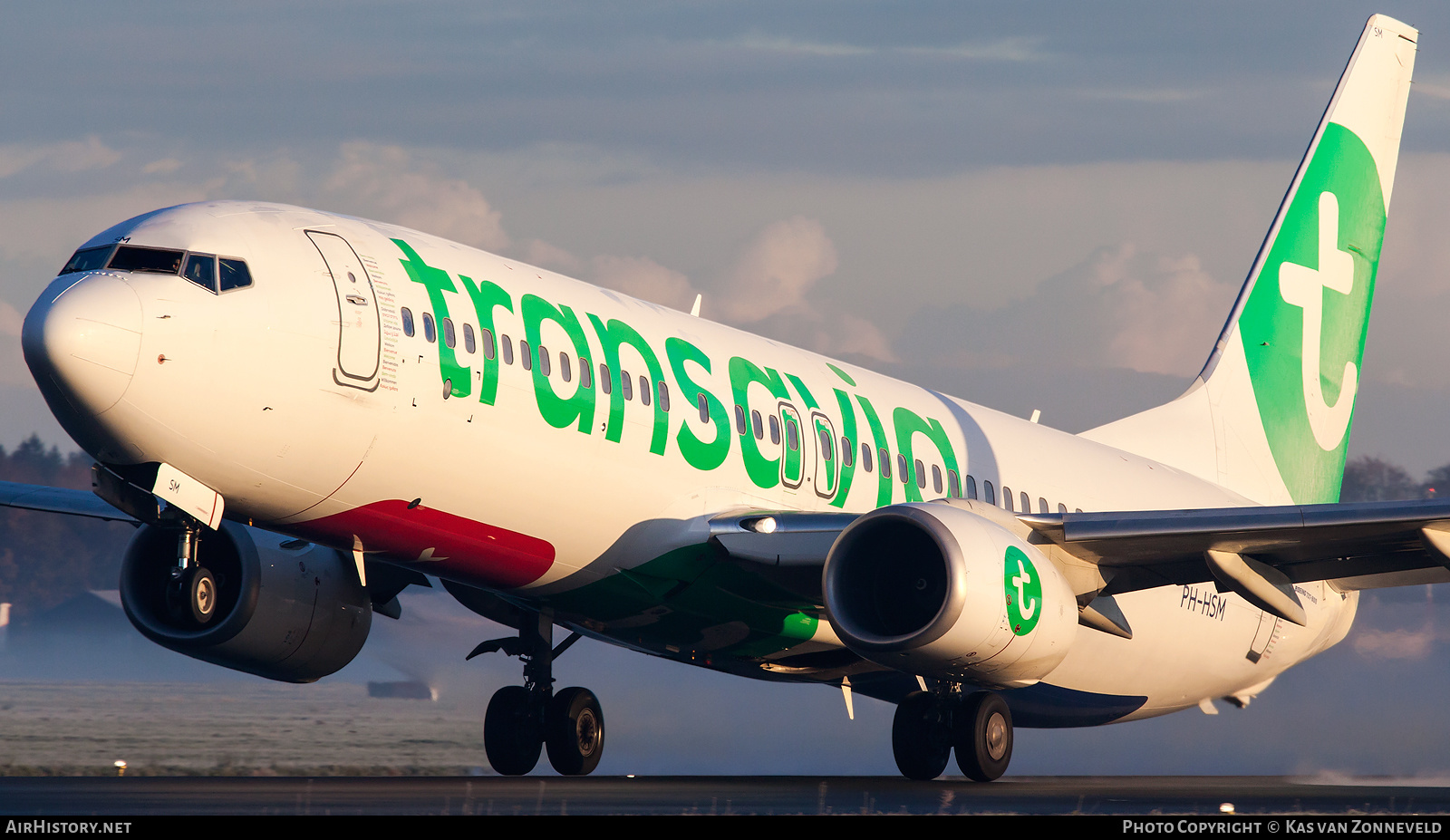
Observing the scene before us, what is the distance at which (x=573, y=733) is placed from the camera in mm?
19000

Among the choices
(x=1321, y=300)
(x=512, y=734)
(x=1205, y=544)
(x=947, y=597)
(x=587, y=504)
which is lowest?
(x=512, y=734)

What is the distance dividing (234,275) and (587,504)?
383cm

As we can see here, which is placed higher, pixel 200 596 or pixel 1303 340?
pixel 1303 340

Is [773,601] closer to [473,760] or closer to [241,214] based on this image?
[473,760]

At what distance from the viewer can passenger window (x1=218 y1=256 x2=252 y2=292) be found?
13000 mm

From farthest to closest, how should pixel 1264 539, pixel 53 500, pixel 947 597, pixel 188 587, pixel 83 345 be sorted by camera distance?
1. pixel 53 500
2. pixel 1264 539
3. pixel 947 597
4. pixel 188 587
5. pixel 83 345

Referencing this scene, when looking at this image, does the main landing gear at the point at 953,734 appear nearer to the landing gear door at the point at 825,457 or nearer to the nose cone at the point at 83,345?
the landing gear door at the point at 825,457

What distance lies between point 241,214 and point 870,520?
20.1 ft

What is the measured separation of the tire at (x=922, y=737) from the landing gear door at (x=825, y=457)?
255cm

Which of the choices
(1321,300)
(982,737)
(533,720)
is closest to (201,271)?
(533,720)

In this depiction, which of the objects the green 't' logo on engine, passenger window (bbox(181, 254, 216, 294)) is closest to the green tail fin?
the green 't' logo on engine

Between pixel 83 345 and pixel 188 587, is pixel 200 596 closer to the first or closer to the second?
pixel 188 587

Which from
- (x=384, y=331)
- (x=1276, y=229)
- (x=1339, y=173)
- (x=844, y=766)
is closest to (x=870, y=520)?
(x=384, y=331)

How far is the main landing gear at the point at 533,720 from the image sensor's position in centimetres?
1889
